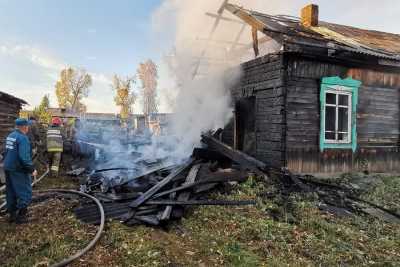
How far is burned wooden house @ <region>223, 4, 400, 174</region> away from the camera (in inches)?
370

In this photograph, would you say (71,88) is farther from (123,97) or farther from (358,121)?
(358,121)

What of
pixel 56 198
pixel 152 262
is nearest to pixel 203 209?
pixel 152 262

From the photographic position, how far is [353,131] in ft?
33.6

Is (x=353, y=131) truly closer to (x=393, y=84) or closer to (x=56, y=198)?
(x=393, y=84)

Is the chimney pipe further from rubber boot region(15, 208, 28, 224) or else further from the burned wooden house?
rubber boot region(15, 208, 28, 224)

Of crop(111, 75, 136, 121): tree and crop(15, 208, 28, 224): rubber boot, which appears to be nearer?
crop(15, 208, 28, 224): rubber boot

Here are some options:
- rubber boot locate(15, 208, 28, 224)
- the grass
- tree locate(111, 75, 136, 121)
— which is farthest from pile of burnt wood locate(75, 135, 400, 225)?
tree locate(111, 75, 136, 121)

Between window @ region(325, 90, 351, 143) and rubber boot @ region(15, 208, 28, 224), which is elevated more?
window @ region(325, 90, 351, 143)

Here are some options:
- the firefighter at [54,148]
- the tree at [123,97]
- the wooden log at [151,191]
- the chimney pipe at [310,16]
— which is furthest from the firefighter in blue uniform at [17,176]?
the tree at [123,97]

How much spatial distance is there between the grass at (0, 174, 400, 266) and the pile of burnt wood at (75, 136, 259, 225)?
0.29 metres

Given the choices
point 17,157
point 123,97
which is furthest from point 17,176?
point 123,97

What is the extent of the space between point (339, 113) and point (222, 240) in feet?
24.2

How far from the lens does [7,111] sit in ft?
50.7

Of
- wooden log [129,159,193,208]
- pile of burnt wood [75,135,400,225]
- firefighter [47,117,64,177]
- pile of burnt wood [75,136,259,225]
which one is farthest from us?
firefighter [47,117,64,177]
